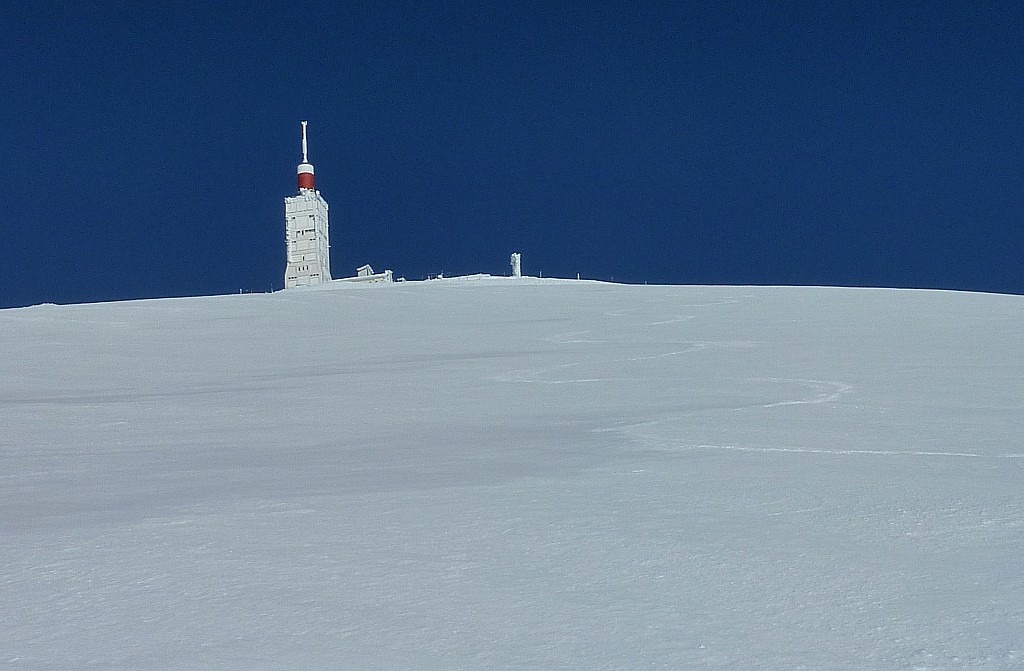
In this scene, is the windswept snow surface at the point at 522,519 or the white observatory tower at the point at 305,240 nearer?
the windswept snow surface at the point at 522,519

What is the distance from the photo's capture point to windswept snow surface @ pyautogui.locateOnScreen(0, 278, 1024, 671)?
8.19ft

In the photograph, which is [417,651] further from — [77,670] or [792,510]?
[792,510]

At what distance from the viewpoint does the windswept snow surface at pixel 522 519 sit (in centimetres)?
250

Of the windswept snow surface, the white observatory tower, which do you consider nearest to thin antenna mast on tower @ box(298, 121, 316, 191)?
the white observatory tower

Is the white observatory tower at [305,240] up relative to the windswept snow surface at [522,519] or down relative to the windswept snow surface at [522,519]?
up

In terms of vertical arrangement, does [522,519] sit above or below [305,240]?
below

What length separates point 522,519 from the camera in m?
3.64

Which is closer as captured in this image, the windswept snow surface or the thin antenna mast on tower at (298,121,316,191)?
the windswept snow surface

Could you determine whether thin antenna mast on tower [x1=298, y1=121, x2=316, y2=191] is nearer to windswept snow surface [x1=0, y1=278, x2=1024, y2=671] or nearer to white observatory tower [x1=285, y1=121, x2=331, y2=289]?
white observatory tower [x1=285, y1=121, x2=331, y2=289]

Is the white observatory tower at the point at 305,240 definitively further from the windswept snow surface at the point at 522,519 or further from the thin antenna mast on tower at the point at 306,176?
the windswept snow surface at the point at 522,519

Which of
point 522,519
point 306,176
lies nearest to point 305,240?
point 306,176

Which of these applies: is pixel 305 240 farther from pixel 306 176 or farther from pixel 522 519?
pixel 522 519

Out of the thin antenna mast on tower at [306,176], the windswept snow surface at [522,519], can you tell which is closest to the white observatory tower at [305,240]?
the thin antenna mast on tower at [306,176]

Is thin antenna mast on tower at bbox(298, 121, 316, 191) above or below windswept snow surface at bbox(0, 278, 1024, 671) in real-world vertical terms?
above
